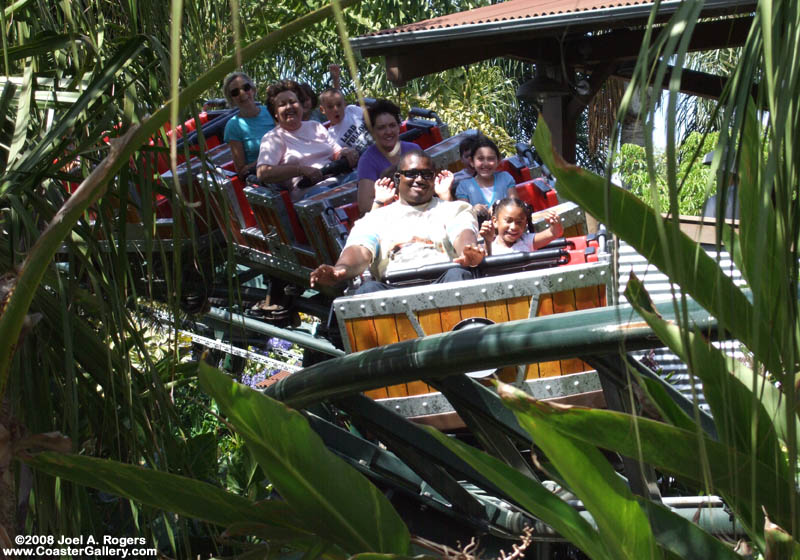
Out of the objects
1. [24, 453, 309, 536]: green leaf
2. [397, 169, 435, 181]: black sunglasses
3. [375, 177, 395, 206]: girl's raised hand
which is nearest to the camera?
[24, 453, 309, 536]: green leaf

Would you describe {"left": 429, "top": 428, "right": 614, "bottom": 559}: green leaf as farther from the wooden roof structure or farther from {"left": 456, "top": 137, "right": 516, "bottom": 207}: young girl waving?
{"left": 456, "top": 137, "right": 516, "bottom": 207}: young girl waving

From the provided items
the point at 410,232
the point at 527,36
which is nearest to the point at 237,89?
the point at 527,36

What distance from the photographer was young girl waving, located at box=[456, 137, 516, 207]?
501cm

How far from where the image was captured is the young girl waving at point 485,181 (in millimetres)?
5008

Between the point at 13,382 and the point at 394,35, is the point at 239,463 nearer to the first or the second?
the point at 394,35

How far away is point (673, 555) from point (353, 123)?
509cm

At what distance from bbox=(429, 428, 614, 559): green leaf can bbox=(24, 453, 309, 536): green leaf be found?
1.15ft

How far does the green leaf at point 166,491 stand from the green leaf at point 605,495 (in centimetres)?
50

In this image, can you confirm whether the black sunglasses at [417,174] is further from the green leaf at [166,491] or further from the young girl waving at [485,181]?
the green leaf at [166,491]

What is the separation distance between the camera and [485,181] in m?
5.10

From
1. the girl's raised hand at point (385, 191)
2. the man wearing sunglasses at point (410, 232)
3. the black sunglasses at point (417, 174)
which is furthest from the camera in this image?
the girl's raised hand at point (385, 191)

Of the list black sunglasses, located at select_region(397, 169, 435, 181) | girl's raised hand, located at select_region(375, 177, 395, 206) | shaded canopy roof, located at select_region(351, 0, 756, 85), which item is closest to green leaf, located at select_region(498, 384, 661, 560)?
shaded canopy roof, located at select_region(351, 0, 756, 85)

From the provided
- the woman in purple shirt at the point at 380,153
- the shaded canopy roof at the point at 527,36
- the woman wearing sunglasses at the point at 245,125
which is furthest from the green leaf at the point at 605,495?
the woman wearing sunglasses at the point at 245,125

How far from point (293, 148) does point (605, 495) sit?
4819 millimetres
